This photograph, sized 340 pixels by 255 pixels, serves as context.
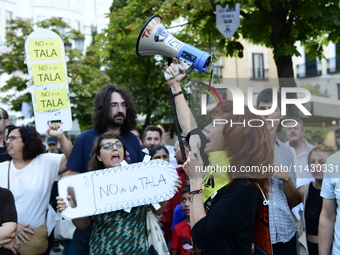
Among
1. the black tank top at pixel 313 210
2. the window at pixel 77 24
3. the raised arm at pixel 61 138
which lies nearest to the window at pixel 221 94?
the black tank top at pixel 313 210

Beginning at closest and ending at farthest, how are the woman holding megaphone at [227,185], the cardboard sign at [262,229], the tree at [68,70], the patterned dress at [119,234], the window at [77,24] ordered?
the woman holding megaphone at [227,185] < the cardboard sign at [262,229] < the patterned dress at [119,234] < the tree at [68,70] < the window at [77,24]

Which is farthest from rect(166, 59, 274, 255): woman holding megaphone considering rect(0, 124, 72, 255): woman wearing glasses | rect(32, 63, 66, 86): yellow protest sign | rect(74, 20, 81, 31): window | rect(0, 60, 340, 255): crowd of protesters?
rect(74, 20, 81, 31): window

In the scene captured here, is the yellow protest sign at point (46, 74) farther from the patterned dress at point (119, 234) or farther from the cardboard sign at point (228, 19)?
the cardboard sign at point (228, 19)

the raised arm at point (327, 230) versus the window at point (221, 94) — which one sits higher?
the window at point (221, 94)

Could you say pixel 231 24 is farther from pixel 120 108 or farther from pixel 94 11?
pixel 94 11

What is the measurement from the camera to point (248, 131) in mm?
2732

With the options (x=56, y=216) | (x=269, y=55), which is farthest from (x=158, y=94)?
(x=269, y=55)

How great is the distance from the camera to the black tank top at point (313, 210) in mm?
3830

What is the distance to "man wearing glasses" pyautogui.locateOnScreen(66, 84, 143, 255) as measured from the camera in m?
3.89

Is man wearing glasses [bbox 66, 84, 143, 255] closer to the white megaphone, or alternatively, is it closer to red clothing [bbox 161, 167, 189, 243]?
the white megaphone

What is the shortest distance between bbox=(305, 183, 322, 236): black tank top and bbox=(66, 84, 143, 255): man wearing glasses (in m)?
1.46

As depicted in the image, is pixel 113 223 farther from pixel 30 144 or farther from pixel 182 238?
pixel 30 144

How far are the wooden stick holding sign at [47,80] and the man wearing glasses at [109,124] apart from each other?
12.4 inches

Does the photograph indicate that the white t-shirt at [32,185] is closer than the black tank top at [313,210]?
No
